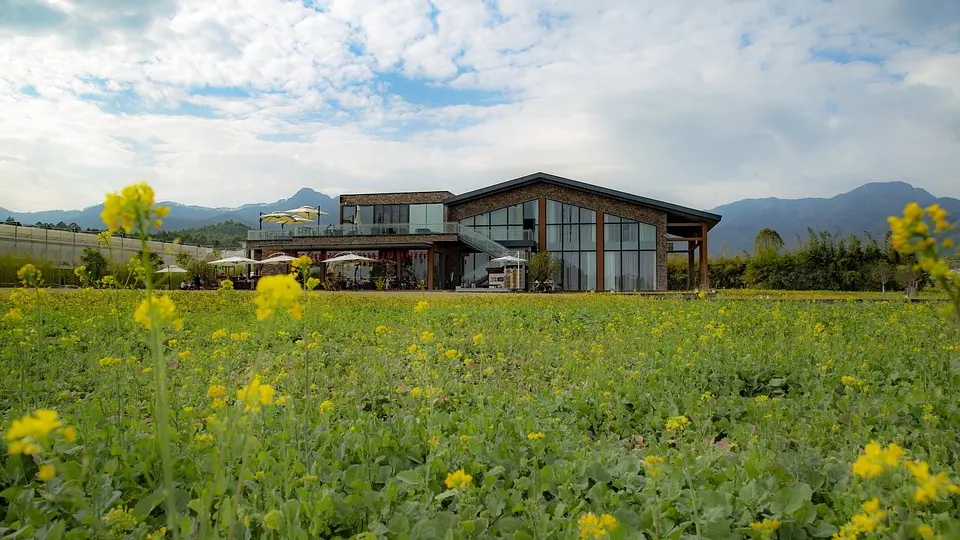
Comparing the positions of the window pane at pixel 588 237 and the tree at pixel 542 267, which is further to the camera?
the window pane at pixel 588 237

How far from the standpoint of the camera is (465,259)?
1172 inches

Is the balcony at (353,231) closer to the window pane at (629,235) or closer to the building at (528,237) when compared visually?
the building at (528,237)

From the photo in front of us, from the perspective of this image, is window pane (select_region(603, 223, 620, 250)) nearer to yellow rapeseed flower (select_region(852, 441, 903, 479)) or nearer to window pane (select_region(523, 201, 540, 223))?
window pane (select_region(523, 201, 540, 223))

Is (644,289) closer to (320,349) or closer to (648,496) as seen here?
(320,349)

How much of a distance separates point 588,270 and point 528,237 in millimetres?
3448

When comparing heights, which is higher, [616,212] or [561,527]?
[616,212]

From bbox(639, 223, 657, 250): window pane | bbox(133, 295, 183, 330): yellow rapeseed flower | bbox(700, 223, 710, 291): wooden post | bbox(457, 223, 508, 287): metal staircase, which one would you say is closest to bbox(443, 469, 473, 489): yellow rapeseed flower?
bbox(133, 295, 183, 330): yellow rapeseed flower

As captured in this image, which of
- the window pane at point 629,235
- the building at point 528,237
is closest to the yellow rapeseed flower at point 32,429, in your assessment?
the building at point 528,237

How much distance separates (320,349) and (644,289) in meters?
23.4

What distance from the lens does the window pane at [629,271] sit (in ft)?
90.6

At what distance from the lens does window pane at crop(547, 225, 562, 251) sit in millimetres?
28516

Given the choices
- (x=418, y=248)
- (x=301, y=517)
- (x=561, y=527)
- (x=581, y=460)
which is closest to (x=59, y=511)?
(x=301, y=517)

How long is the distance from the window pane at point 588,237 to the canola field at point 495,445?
883 inches

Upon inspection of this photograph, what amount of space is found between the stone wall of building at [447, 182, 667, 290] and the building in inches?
1.9
